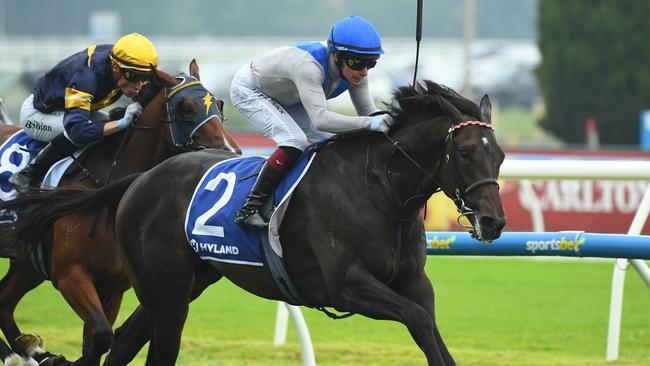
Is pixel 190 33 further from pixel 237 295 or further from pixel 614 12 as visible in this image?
pixel 237 295

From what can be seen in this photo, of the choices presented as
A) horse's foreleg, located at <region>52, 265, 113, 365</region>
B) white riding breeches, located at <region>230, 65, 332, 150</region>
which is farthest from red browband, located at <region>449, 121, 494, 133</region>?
horse's foreleg, located at <region>52, 265, 113, 365</region>

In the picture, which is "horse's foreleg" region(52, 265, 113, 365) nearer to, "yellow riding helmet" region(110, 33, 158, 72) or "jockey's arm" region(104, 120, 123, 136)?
"jockey's arm" region(104, 120, 123, 136)

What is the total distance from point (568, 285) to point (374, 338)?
3.81 meters

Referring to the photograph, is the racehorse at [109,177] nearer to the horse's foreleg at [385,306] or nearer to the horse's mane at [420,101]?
the horse's mane at [420,101]

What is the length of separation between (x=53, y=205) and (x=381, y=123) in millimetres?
2162

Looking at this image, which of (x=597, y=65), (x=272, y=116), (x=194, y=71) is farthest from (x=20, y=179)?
(x=597, y=65)

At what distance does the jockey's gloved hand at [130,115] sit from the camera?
22.2 ft

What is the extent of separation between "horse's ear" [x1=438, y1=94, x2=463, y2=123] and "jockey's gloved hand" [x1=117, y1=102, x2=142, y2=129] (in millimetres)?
2172

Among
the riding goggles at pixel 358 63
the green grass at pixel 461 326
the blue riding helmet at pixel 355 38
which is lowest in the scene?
the green grass at pixel 461 326

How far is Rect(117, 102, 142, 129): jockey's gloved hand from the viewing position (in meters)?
6.75

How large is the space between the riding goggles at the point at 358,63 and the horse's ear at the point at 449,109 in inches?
16.3

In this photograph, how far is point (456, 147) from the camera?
516 cm

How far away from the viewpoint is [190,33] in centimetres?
8138

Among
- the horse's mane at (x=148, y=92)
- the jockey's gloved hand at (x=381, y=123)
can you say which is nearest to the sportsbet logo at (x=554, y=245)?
the jockey's gloved hand at (x=381, y=123)
